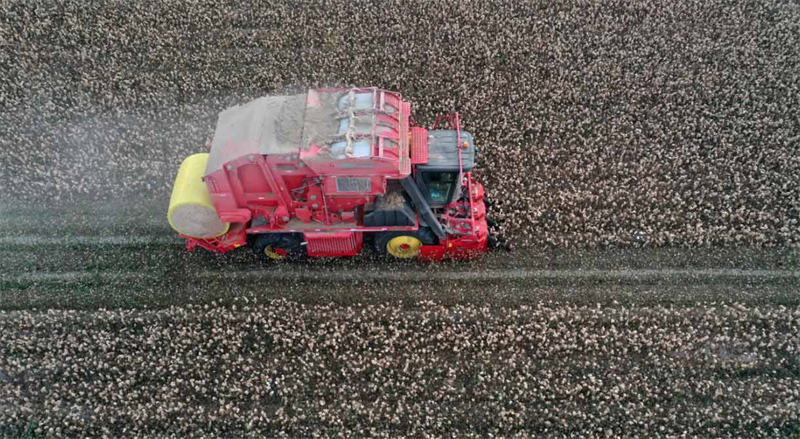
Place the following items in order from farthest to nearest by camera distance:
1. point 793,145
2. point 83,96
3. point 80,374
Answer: point 83,96
point 793,145
point 80,374

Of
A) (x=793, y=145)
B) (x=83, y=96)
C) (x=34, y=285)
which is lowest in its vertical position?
(x=34, y=285)

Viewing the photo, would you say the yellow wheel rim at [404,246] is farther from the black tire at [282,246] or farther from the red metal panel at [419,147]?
the black tire at [282,246]

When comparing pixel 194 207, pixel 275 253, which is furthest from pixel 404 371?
pixel 194 207

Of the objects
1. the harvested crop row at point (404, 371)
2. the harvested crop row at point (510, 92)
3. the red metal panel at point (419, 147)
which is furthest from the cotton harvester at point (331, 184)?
the harvested crop row at point (510, 92)

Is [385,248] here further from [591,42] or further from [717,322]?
[591,42]

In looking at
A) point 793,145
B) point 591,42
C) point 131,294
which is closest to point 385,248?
point 131,294
